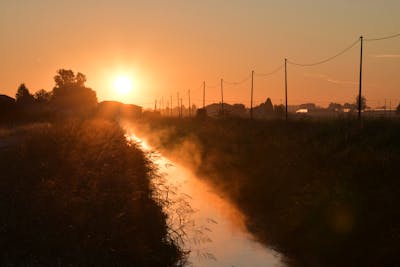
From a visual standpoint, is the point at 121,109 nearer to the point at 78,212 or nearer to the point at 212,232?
the point at 212,232

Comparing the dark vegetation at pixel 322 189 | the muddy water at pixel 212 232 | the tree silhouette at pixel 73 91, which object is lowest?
the muddy water at pixel 212 232

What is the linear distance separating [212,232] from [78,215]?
6469mm

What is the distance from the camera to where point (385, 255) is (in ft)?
39.5

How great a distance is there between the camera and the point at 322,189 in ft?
56.4

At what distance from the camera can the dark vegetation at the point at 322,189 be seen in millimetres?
13422

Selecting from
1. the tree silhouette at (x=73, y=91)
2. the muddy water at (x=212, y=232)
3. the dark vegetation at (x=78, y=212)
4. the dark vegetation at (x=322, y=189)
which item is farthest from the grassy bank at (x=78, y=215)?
the tree silhouette at (x=73, y=91)

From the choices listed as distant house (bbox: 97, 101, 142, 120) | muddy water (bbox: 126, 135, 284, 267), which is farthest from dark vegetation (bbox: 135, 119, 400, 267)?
distant house (bbox: 97, 101, 142, 120)

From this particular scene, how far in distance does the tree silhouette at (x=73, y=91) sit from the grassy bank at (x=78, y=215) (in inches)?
4841

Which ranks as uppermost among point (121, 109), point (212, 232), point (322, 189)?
point (121, 109)

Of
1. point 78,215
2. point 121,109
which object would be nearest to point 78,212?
point 78,215

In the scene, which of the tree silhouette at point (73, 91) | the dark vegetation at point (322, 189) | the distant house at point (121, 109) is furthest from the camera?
the distant house at point (121, 109)

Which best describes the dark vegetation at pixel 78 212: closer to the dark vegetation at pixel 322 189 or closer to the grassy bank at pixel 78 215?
the grassy bank at pixel 78 215

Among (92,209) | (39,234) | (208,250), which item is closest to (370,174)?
(208,250)

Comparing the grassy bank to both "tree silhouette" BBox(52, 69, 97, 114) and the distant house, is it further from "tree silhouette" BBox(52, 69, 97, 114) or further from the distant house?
the distant house
